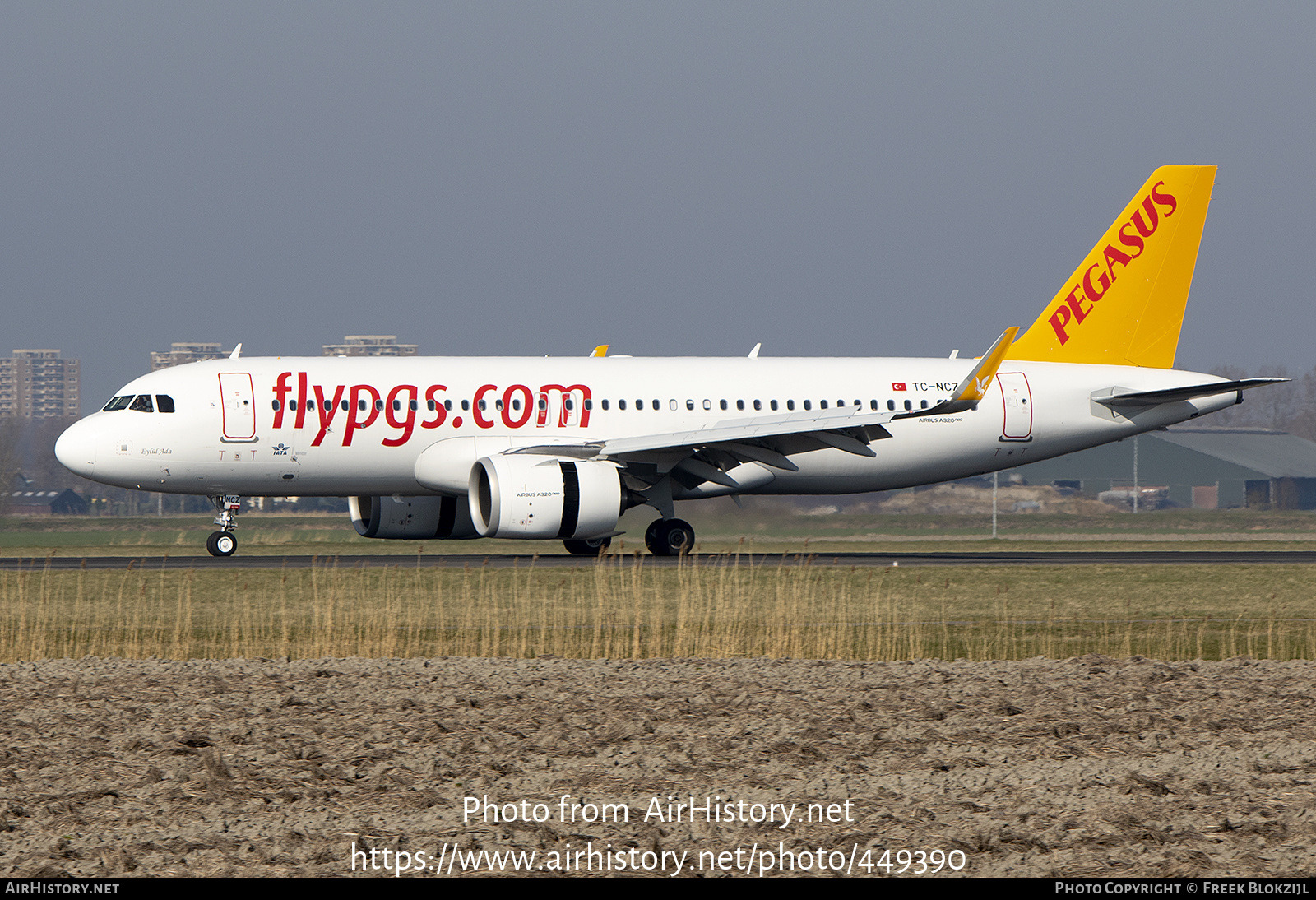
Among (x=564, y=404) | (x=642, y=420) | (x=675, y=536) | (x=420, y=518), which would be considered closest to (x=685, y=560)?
(x=675, y=536)

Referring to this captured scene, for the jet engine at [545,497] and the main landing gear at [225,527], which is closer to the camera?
the jet engine at [545,497]

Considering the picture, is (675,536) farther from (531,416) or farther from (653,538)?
(531,416)

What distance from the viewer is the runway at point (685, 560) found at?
2639 cm

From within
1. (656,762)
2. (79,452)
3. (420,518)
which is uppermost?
(79,452)

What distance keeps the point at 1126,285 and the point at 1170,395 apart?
3326mm

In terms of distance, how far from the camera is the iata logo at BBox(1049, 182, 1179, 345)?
113 ft

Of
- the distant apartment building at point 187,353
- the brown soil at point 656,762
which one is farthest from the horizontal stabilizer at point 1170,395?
the distant apartment building at point 187,353

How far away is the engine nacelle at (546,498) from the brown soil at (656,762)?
12.8 metres

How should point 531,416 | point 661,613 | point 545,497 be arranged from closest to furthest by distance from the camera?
point 661,613, point 545,497, point 531,416

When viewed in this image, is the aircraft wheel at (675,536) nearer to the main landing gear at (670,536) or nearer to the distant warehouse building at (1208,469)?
the main landing gear at (670,536)

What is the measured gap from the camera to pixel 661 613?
18.7 metres

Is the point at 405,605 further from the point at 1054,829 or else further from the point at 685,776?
the point at 1054,829

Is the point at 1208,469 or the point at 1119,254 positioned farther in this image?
the point at 1208,469

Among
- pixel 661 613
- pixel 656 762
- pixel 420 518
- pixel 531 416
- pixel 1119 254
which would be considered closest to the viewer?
pixel 656 762
